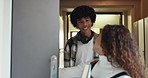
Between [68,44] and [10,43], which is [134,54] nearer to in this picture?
[68,44]

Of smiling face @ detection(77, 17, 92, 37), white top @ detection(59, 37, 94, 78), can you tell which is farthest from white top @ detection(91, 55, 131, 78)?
smiling face @ detection(77, 17, 92, 37)

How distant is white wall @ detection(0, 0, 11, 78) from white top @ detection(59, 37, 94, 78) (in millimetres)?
249

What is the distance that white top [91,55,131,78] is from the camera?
2.90 ft

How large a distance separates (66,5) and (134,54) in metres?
1.10

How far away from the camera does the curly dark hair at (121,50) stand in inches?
34.4

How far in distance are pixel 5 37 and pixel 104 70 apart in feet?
1.44

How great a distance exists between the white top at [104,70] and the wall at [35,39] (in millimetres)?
210

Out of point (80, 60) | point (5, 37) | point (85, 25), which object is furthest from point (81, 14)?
point (5, 37)

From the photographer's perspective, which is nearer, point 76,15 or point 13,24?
point 13,24

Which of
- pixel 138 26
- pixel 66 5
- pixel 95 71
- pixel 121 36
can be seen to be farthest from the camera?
pixel 138 26

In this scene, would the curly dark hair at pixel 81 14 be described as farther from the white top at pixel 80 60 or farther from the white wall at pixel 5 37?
the white wall at pixel 5 37

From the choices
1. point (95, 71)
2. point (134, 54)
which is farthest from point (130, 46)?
point (95, 71)

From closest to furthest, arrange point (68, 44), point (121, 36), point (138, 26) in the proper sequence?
point (121, 36)
point (68, 44)
point (138, 26)

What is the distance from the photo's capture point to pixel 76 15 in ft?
4.34
